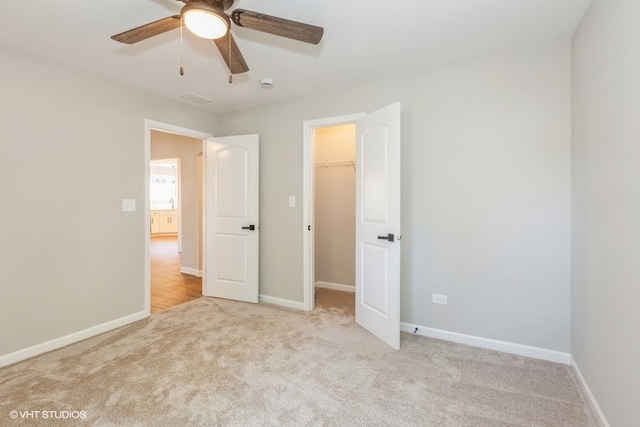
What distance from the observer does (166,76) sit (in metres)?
2.85

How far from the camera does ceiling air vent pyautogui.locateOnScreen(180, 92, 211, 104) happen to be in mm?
3318

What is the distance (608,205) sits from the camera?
5.23 ft

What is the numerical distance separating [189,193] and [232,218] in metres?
1.82

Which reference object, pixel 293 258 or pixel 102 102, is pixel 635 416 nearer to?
pixel 293 258

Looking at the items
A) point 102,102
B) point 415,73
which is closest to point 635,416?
point 415,73

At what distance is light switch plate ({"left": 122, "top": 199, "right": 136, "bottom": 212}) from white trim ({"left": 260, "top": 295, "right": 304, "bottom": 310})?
1750 mm

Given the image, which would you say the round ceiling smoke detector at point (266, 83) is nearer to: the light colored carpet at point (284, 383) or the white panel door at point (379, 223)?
the white panel door at point (379, 223)

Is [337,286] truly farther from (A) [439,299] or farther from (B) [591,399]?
(B) [591,399]

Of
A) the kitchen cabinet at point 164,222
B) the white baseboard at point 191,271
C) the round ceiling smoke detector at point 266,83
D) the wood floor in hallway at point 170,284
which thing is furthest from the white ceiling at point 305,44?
the kitchen cabinet at point 164,222

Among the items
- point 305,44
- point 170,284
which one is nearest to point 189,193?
point 170,284

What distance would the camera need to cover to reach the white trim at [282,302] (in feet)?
11.3

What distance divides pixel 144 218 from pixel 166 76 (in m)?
1.47

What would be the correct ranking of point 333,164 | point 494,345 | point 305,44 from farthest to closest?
1. point 333,164
2. point 494,345
3. point 305,44

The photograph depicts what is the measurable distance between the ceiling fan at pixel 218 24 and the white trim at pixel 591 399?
102 inches
